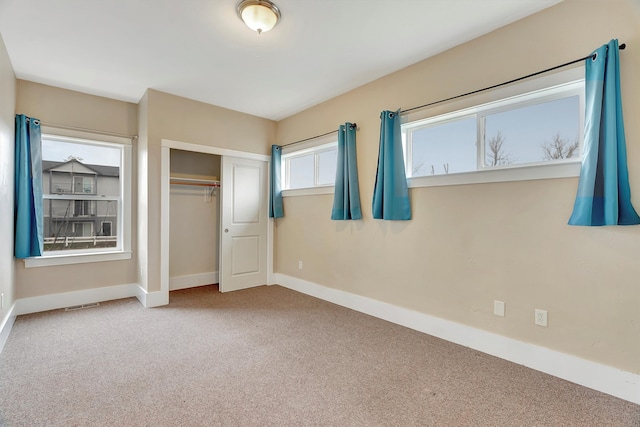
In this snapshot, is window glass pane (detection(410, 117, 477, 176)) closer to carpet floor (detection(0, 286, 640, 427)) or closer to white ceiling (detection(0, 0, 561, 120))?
white ceiling (detection(0, 0, 561, 120))

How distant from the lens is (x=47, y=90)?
139 inches

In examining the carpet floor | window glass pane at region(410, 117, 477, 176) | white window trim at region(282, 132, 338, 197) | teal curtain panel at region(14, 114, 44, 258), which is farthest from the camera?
white window trim at region(282, 132, 338, 197)

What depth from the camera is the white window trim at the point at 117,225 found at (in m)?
3.54

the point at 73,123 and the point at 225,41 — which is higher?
the point at 225,41

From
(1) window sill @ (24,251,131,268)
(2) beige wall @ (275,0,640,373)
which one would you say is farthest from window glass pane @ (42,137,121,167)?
(2) beige wall @ (275,0,640,373)

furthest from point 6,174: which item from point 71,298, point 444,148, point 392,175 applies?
point 444,148

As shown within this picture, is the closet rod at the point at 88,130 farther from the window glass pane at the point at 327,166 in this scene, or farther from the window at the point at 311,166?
the window glass pane at the point at 327,166

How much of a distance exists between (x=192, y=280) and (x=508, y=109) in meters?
4.54

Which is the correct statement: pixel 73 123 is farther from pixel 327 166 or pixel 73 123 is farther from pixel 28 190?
pixel 327 166

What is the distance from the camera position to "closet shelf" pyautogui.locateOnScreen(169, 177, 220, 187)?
4.44 metres

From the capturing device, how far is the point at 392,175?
121 inches

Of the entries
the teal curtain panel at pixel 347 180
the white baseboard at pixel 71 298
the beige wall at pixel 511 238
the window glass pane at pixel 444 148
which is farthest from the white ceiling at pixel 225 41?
the white baseboard at pixel 71 298

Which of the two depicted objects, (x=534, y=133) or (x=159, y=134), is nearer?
(x=534, y=133)

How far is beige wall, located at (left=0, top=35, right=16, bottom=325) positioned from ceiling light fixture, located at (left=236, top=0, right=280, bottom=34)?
86.1 inches
